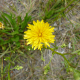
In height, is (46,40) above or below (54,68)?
above

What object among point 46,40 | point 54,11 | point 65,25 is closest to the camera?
point 46,40

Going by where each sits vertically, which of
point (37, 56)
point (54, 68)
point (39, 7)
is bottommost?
point (54, 68)

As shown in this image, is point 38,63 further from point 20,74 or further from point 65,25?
point 65,25

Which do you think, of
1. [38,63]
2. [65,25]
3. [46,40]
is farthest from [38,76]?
[65,25]

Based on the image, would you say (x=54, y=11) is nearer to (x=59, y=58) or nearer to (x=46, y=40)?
(x=46, y=40)

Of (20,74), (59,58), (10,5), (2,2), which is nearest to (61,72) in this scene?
→ (59,58)

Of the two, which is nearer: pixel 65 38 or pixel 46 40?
pixel 46 40

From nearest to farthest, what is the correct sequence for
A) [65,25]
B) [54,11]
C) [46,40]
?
[46,40]
[54,11]
[65,25]

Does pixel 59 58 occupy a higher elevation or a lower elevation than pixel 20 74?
higher

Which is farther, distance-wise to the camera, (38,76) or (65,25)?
(65,25)
